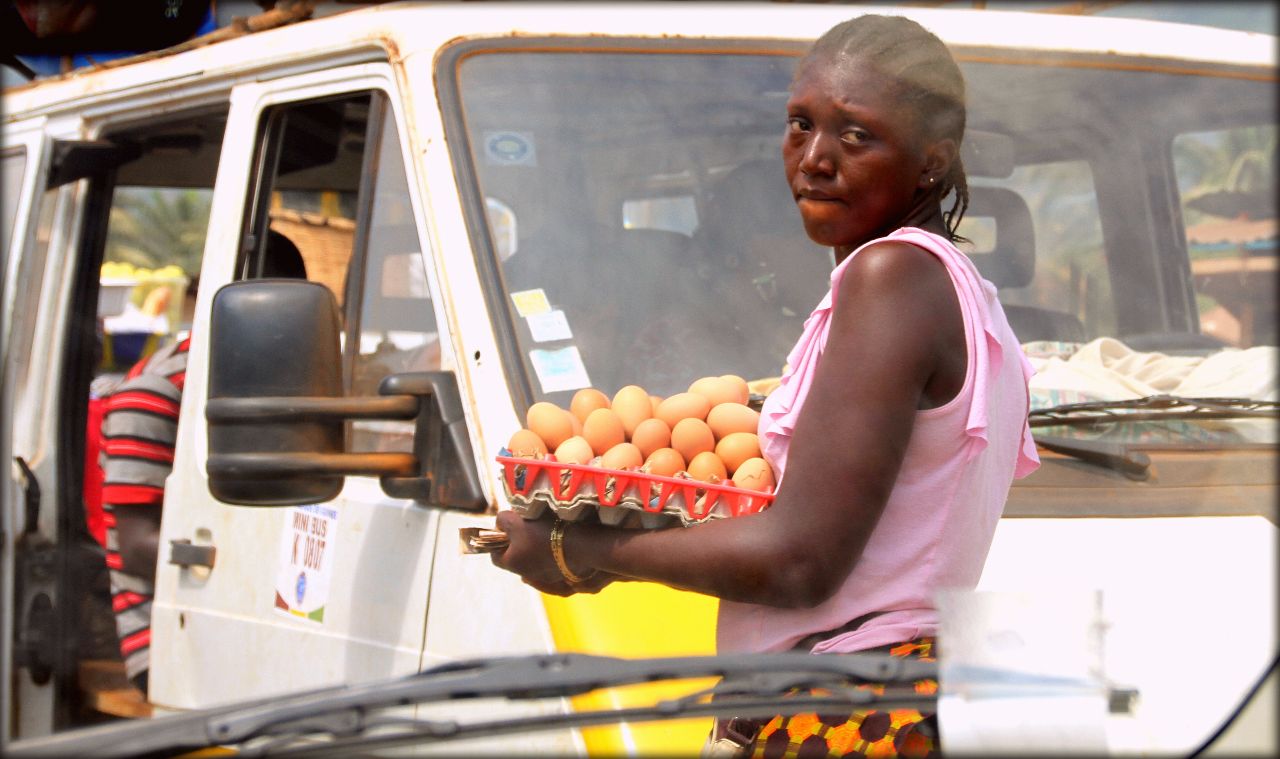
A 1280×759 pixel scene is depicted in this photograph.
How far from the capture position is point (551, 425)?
6.23 feet

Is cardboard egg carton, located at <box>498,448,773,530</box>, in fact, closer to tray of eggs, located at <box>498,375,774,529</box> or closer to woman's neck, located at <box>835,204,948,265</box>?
tray of eggs, located at <box>498,375,774,529</box>

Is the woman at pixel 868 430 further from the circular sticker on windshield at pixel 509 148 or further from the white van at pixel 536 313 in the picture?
the circular sticker on windshield at pixel 509 148

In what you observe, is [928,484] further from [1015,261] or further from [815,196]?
[1015,261]

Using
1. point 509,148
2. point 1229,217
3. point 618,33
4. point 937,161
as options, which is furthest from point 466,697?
point 1229,217

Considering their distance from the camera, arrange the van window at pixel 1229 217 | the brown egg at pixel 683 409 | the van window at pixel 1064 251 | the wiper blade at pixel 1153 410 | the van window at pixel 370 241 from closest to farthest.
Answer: the brown egg at pixel 683 409, the wiper blade at pixel 1153 410, the van window at pixel 370 241, the van window at pixel 1064 251, the van window at pixel 1229 217

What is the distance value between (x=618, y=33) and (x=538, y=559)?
144cm

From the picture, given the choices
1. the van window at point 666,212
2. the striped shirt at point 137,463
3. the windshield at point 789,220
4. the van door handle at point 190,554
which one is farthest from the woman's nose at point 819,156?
the striped shirt at point 137,463

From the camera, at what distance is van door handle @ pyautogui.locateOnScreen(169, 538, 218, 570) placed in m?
2.91

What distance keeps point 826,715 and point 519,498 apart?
51cm

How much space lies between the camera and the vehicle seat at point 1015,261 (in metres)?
2.98

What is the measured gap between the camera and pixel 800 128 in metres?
1.77

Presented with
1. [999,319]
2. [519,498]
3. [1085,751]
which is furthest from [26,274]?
[1085,751]

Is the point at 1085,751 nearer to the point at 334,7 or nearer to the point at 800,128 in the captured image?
the point at 800,128

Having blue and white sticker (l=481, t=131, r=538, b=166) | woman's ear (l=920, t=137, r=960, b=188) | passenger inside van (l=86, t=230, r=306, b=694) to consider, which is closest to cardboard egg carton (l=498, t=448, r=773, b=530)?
woman's ear (l=920, t=137, r=960, b=188)
